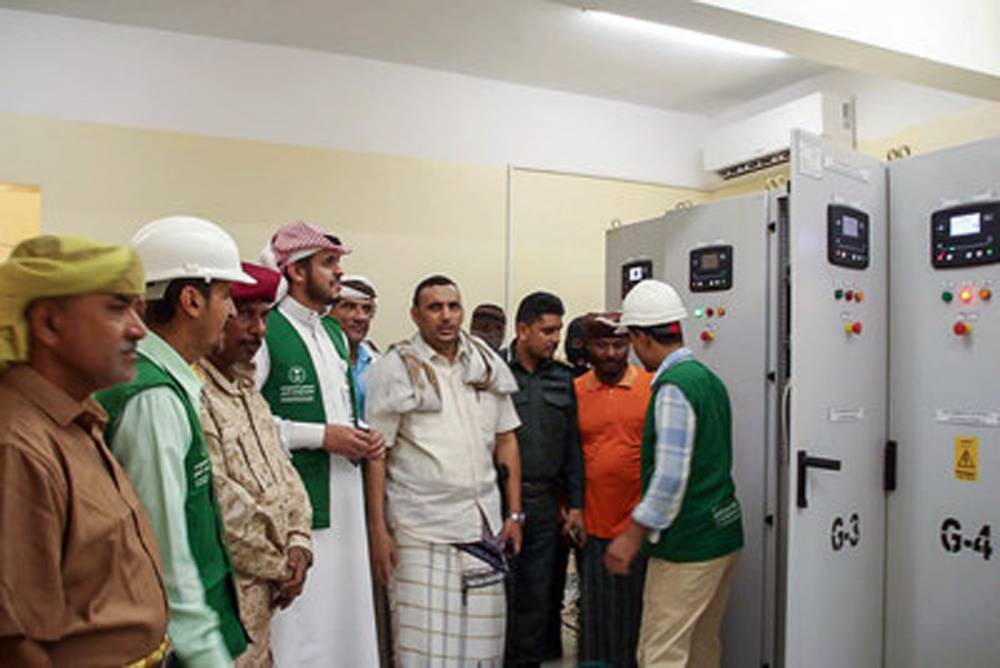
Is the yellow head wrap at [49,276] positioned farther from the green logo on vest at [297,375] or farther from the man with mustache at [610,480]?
the man with mustache at [610,480]

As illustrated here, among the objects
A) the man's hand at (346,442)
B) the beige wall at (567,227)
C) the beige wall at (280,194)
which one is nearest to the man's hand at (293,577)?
the man's hand at (346,442)

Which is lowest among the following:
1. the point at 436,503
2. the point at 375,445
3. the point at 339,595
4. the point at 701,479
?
the point at 339,595

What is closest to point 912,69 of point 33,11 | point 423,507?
point 423,507

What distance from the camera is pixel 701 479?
7.80ft

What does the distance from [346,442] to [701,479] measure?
108 cm

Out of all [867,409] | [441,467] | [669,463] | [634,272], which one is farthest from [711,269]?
[441,467]

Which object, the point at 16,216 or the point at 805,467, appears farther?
the point at 16,216

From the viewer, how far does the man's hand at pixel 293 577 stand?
1.76 metres

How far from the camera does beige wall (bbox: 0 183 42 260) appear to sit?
13.6 feet

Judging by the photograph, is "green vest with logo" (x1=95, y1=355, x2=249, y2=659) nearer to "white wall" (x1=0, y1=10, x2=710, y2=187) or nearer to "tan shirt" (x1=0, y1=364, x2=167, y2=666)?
"tan shirt" (x1=0, y1=364, x2=167, y2=666)

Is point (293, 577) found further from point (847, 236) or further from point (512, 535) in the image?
point (847, 236)

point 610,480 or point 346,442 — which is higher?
point 346,442

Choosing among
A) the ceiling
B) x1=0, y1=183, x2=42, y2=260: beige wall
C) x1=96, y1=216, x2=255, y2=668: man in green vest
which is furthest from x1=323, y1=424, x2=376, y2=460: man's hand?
x1=0, y1=183, x2=42, y2=260: beige wall

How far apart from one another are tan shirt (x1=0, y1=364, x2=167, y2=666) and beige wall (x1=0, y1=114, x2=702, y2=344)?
10.6 feet
